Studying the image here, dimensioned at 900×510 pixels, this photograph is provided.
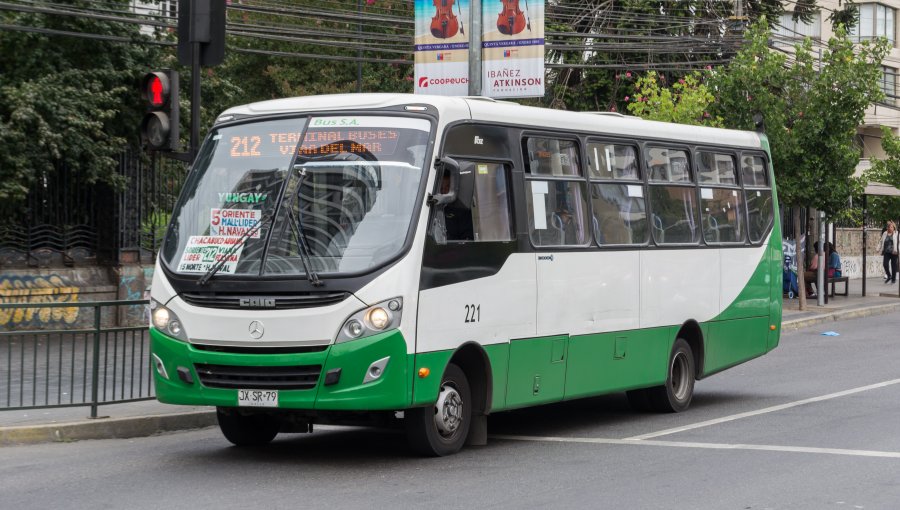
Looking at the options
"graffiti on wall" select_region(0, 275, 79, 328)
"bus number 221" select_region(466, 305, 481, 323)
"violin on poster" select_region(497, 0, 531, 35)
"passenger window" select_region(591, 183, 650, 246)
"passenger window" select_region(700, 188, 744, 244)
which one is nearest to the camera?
"bus number 221" select_region(466, 305, 481, 323)

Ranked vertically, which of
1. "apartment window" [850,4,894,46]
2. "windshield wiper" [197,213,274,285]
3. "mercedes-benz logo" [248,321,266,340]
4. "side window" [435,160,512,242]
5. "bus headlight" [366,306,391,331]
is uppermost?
"apartment window" [850,4,894,46]

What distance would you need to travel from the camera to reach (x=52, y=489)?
29.3 ft

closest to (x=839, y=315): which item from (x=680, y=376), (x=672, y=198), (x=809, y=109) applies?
(x=809, y=109)

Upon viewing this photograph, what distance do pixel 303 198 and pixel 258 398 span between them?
1.55 metres

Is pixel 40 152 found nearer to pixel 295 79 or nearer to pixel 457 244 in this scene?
pixel 457 244

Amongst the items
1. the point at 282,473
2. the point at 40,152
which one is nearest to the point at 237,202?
the point at 282,473

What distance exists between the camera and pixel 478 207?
34.9 feet

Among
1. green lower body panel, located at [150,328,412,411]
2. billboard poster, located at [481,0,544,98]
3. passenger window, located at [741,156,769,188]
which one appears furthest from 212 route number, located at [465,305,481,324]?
billboard poster, located at [481,0,544,98]

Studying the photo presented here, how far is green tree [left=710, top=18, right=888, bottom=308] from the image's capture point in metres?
29.1

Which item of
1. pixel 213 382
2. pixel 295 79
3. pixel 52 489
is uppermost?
pixel 295 79

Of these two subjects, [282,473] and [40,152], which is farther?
[40,152]

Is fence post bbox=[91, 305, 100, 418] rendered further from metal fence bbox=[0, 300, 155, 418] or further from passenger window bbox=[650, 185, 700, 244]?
passenger window bbox=[650, 185, 700, 244]

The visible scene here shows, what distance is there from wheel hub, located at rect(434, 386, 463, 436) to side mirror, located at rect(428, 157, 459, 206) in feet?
4.84

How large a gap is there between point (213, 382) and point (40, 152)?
11694 millimetres
